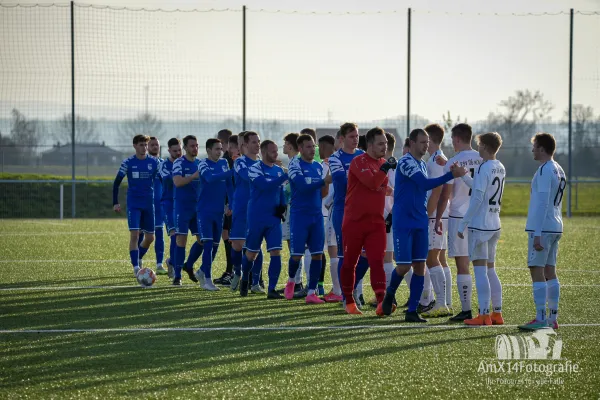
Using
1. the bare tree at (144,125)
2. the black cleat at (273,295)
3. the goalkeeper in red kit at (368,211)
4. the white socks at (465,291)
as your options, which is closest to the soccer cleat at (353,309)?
the goalkeeper in red kit at (368,211)

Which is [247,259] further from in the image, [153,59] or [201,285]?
[153,59]

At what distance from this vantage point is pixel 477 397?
641cm

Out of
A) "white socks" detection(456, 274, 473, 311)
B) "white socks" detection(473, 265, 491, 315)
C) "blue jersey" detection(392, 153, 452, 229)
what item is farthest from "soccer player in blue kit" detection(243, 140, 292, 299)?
"white socks" detection(473, 265, 491, 315)

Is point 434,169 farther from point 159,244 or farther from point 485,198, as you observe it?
point 159,244

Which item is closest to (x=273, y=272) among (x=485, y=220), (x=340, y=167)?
(x=340, y=167)

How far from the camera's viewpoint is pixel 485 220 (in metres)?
9.22

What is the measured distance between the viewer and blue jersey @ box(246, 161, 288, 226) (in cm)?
1137

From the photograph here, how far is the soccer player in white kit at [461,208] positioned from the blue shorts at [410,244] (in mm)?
478

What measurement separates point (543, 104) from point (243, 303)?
24.1 meters

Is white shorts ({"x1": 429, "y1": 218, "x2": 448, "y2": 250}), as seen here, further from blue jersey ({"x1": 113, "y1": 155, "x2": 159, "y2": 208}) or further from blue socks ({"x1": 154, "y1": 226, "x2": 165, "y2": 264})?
blue socks ({"x1": 154, "y1": 226, "x2": 165, "y2": 264})

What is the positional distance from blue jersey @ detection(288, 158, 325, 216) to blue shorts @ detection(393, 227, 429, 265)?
63.3 inches

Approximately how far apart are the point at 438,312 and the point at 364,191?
157 centimetres

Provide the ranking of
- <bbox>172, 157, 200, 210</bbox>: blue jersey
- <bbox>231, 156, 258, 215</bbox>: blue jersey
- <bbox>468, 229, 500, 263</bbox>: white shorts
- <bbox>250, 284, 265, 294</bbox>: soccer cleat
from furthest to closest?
<bbox>172, 157, 200, 210</bbox>: blue jersey
<bbox>250, 284, 265, 294</bbox>: soccer cleat
<bbox>231, 156, 258, 215</bbox>: blue jersey
<bbox>468, 229, 500, 263</bbox>: white shorts

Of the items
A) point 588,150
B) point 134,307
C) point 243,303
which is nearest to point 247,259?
point 243,303
